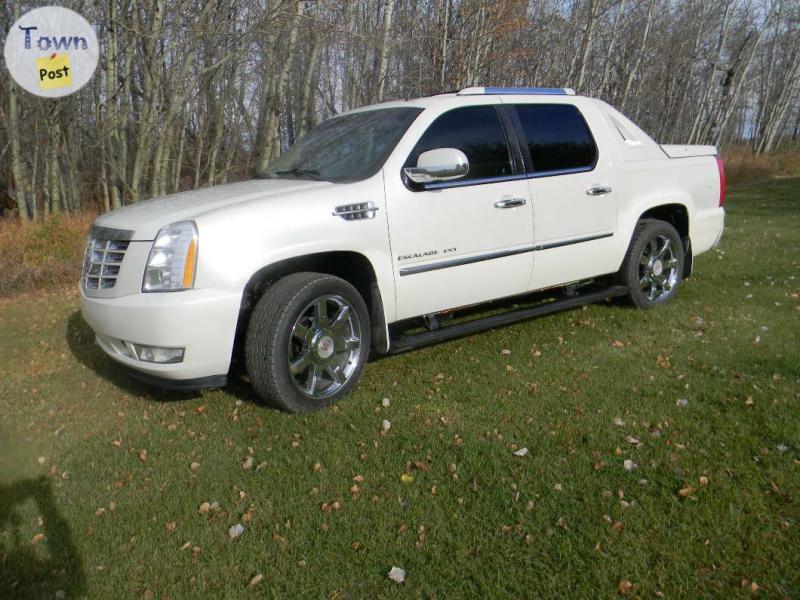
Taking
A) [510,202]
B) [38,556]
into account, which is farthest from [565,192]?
[38,556]

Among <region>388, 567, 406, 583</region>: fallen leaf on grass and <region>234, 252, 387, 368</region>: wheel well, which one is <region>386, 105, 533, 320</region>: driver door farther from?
<region>388, 567, 406, 583</region>: fallen leaf on grass

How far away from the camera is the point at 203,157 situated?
1499cm

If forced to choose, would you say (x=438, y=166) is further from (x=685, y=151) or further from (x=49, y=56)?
(x=49, y=56)

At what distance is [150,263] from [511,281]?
2.55 m

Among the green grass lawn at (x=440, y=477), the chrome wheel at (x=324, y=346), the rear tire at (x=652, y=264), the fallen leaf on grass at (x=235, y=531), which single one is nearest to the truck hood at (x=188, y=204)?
the chrome wheel at (x=324, y=346)

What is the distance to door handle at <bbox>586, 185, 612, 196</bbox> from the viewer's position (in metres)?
5.06

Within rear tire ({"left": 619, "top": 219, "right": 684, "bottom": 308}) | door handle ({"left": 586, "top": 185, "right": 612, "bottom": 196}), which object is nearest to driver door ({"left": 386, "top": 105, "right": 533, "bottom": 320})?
door handle ({"left": 586, "top": 185, "right": 612, "bottom": 196})

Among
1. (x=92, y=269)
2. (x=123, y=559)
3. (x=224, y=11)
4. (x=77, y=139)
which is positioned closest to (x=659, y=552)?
(x=123, y=559)

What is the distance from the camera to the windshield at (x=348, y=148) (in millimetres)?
4195

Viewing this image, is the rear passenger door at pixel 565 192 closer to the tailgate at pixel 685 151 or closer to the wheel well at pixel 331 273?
the tailgate at pixel 685 151

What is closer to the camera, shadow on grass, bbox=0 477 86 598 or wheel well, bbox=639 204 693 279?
shadow on grass, bbox=0 477 86 598

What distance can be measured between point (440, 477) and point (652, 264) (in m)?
3.65

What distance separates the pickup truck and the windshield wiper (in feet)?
0.06

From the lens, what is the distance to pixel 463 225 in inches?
170
